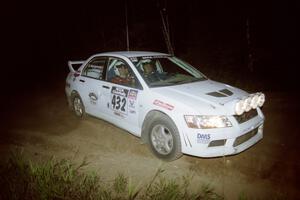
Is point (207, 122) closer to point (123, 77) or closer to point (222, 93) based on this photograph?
point (222, 93)

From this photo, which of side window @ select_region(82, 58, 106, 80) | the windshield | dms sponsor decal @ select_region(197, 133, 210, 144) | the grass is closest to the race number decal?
the windshield

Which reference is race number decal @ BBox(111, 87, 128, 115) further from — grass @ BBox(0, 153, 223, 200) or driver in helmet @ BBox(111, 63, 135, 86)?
grass @ BBox(0, 153, 223, 200)

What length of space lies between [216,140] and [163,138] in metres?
0.89

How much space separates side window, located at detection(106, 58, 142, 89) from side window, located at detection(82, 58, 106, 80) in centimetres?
18

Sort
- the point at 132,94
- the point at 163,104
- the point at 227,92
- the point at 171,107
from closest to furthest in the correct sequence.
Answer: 1. the point at 171,107
2. the point at 163,104
3. the point at 227,92
4. the point at 132,94

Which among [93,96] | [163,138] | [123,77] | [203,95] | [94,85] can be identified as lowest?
[163,138]

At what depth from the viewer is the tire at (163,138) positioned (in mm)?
4573

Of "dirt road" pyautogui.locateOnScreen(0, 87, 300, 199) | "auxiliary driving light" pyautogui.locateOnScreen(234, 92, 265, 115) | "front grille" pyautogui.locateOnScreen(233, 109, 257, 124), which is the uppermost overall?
"auxiliary driving light" pyautogui.locateOnScreen(234, 92, 265, 115)

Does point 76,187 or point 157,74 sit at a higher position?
point 157,74

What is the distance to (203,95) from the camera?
15.7 feet

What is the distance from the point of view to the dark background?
11781 mm

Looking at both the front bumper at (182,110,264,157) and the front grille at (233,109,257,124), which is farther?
the front grille at (233,109,257,124)

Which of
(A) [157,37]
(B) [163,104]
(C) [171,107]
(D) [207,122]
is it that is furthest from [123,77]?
(A) [157,37]

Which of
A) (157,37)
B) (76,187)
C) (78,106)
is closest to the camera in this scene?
(76,187)
